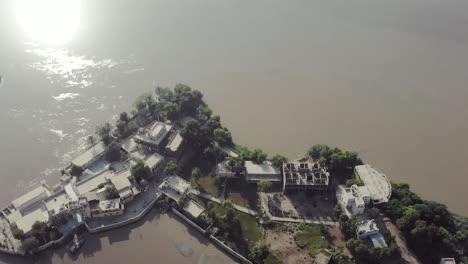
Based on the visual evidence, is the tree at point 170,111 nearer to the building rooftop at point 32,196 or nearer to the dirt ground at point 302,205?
the dirt ground at point 302,205

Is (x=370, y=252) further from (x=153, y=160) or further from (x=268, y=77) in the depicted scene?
(x=268, y=77)

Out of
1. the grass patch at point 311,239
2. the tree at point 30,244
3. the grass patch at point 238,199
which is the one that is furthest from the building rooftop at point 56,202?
the grass patch at point 311,239

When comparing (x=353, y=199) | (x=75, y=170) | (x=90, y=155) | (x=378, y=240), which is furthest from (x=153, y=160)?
(x=378, y=240)

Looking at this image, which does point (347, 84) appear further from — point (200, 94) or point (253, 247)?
point (253, 247)

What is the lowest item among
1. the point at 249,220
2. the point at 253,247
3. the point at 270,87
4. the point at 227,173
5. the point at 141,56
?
the point at 253,247

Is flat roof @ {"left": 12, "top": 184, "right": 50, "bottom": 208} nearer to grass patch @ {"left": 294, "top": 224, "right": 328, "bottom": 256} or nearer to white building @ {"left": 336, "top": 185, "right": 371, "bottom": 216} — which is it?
grass patch @ {"left": 294, "top": 224, "right": 328, "bottom": 256}

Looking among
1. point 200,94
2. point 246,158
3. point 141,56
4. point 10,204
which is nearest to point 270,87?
point 200,94
